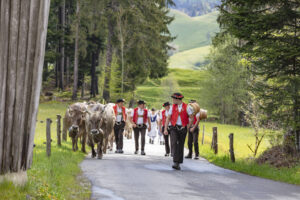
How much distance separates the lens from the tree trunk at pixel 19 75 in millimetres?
5543

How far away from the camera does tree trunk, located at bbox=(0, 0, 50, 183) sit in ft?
18.2

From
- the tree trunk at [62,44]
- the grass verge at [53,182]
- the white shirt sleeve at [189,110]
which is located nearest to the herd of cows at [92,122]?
the grass verge at [53,182]

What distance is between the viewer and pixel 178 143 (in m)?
12.4

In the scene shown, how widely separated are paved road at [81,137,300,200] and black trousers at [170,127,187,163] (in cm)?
37

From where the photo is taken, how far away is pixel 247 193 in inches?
350

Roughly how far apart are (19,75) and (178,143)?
734cm

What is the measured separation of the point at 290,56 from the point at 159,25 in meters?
27.5

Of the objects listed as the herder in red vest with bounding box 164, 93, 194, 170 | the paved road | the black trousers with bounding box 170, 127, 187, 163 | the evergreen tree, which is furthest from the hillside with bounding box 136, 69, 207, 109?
the paved road

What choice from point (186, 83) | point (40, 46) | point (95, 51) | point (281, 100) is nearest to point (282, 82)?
point (281, 100)

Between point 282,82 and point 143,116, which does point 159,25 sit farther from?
point 282,82

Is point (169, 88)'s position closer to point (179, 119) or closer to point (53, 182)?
point (179, 119)

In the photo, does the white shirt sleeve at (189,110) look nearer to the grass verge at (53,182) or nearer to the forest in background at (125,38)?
the grass verge at (53,182)

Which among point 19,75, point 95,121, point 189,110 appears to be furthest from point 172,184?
point 95,121

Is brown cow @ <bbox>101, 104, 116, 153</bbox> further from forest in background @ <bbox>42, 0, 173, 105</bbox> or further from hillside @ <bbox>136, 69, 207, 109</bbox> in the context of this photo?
hillside @ <bbox>136, 69, 207, 109</bbox>
